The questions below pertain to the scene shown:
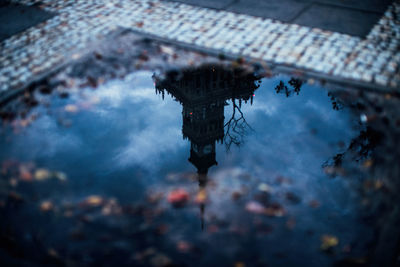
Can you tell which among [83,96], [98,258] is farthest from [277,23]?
[98,258]

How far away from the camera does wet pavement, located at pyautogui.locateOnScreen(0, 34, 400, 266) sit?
3451 mm

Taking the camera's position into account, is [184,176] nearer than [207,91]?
Yes

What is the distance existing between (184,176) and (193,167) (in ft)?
0.66

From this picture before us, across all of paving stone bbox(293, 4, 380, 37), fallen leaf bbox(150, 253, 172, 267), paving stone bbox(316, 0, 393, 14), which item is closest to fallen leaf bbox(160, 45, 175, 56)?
paving stone bbox(293, 4, 380, 37)

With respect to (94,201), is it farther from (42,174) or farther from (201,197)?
(201,197)

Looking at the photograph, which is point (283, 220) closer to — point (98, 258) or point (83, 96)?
point (98, 258)

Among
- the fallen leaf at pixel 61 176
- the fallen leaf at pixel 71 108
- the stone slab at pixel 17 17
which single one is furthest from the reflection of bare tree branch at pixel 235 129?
the stone slab at pixel 17 17

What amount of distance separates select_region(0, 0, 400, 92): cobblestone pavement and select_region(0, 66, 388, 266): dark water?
2.11 ft

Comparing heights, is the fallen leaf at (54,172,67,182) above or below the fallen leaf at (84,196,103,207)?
above

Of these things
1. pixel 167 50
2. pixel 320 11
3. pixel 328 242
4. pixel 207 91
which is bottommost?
pixel 328 242

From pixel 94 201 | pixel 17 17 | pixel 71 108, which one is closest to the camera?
pixel 94 201

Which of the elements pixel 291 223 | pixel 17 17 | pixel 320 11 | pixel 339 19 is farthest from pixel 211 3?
pixel 291 223

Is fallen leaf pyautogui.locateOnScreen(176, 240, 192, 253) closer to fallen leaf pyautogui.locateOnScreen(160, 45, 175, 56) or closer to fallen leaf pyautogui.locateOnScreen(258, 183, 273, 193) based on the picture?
fallen leaf pyautogui.locateOnScreen(258, 183, 273, 193)

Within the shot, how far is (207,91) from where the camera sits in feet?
18.1
